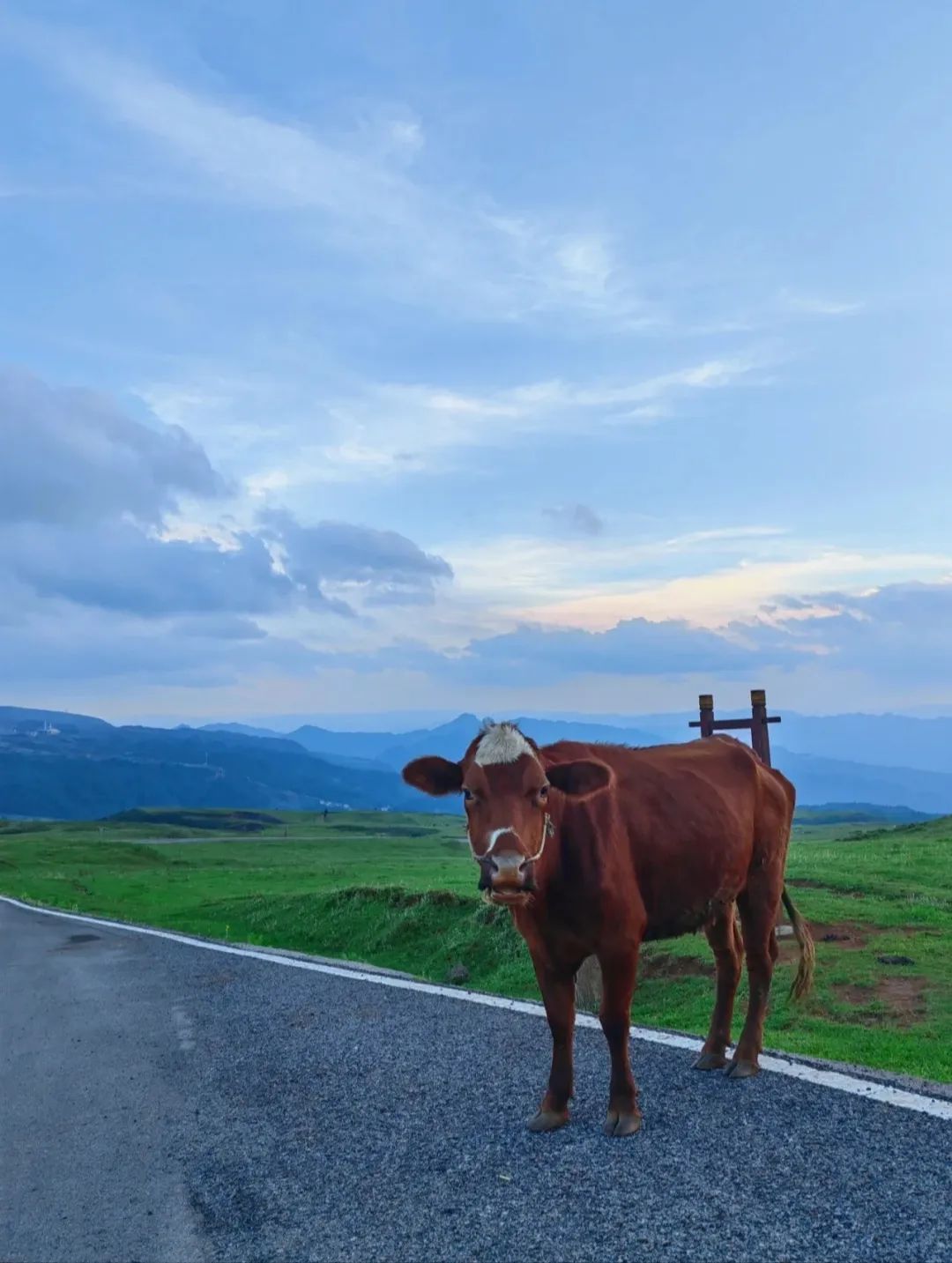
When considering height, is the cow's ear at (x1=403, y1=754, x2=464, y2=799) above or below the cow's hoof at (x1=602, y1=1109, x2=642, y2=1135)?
above

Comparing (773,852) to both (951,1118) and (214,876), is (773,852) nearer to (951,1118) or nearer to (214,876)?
(951,1118)

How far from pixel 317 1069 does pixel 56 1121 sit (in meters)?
2.25

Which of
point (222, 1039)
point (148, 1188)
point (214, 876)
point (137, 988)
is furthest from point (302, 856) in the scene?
point (148, 1188)

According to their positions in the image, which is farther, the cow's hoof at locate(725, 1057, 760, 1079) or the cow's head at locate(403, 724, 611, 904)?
the cow's hoof at locate(725, 1057, 760, 1079)

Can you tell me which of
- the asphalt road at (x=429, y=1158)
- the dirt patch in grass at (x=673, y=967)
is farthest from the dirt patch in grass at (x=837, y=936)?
the asphalt road at (x=429, y=1158)

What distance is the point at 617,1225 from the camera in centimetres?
534

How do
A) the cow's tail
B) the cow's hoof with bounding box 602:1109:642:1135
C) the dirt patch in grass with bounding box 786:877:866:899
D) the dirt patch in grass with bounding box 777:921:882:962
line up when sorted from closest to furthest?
the cow's hoof with bounding box 602:1109:642:1135
the cow's tail
the dirt patch in grass with bounding box 777:921:882:962
the dirt patch in grass with bounding box 786:877:866:899

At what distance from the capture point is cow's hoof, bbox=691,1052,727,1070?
8000 millimetres

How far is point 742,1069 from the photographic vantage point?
7.67 metres

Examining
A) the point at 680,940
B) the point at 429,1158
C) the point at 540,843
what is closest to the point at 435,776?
the point at 540,843

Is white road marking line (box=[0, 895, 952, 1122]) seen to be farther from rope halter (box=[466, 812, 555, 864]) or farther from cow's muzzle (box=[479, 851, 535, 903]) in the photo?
cow's muzzle (box=[479, 851, 535, 903])

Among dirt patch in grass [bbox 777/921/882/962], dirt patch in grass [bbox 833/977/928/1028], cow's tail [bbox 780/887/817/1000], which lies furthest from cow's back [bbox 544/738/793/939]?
dirt patch in grass [bbox 777/921/882/962]

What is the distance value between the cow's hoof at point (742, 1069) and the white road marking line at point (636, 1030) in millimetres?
197

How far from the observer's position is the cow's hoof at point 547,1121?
688 cm
